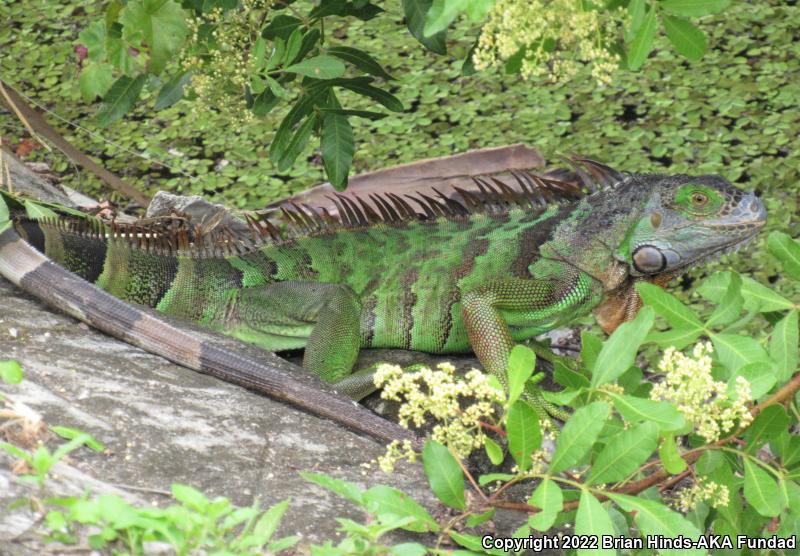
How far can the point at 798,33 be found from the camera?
650 cm

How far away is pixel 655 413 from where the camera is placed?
2.21 meters

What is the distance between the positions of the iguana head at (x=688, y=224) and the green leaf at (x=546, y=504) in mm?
1910

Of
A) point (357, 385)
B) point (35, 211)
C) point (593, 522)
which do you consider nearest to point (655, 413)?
point (593, 522)

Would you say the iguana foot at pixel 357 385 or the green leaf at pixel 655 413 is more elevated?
the green leaf at pixel 655 413

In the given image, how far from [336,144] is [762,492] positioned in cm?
205

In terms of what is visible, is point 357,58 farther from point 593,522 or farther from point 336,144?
point 593,522

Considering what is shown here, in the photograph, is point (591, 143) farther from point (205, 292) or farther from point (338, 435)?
point (338, 435)

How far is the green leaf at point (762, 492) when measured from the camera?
235cm

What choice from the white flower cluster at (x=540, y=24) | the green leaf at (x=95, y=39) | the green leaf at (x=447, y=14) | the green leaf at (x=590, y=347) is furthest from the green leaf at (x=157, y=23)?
the green leaf at (x=590, y=347)

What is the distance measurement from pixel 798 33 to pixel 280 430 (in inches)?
181

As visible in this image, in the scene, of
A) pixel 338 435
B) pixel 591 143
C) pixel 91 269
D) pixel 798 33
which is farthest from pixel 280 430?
pixel 798 33

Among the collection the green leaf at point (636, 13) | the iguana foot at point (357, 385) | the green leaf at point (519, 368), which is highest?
the green leaf at point (636, 13)

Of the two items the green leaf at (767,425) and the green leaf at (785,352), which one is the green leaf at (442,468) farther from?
the green leaf at (785,352)

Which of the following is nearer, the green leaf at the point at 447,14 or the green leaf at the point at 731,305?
the green leaf at the point at 447,14
